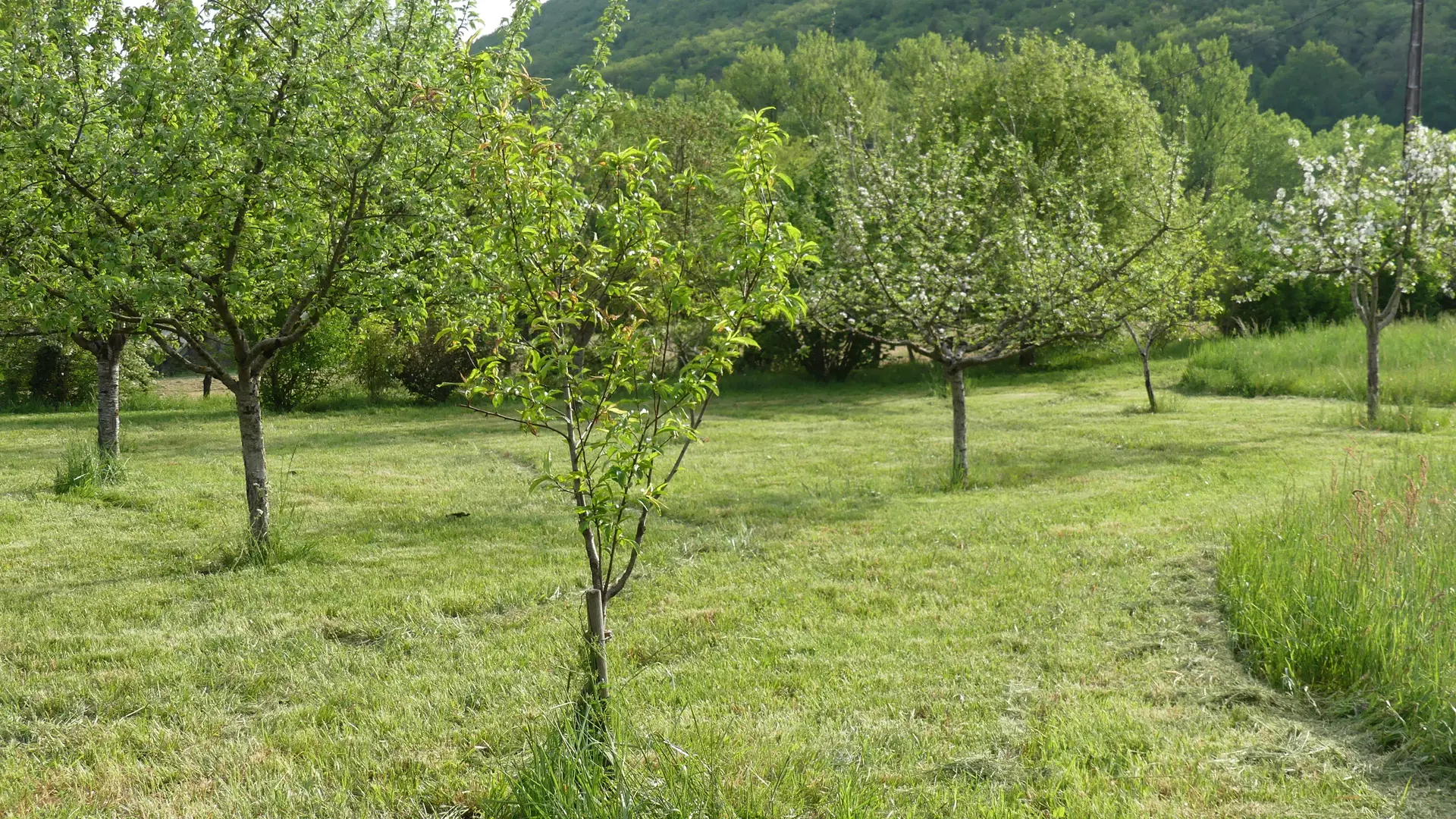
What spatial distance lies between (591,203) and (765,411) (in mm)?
17094

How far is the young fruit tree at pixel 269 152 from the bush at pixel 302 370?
45.5 ft

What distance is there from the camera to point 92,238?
6238 mm

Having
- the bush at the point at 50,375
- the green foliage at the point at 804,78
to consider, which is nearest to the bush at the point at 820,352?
the bush at the point at 50,375

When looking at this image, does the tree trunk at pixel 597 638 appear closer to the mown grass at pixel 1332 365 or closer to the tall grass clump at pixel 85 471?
the tall grass clump at pixel 85 471

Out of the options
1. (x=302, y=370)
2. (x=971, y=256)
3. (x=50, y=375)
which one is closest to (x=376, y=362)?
(x=302, y=370)

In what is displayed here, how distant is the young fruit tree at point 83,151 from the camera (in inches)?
238

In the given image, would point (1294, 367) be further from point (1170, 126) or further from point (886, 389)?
point (1170, 126)

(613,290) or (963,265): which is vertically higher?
(963,265)

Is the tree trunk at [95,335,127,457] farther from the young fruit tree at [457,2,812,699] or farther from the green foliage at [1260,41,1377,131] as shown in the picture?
the green foliage at [1260,41,1377,131]

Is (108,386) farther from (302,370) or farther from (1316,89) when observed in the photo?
(1316,89)

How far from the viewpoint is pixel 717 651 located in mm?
5480

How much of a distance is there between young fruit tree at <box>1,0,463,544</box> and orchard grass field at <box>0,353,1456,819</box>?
87.2 inches

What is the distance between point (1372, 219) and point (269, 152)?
14453 millimetres

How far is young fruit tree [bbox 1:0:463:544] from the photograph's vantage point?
243 inches
